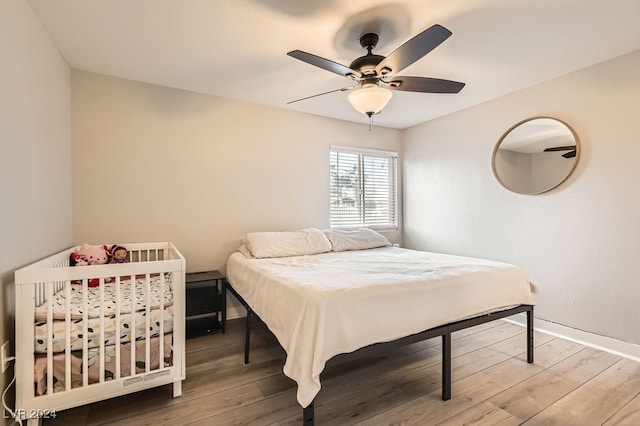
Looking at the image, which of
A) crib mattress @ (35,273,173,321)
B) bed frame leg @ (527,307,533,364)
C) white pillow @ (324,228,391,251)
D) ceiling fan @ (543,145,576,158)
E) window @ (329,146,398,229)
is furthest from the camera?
window @ (329,146,398,229)

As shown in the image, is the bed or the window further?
the window

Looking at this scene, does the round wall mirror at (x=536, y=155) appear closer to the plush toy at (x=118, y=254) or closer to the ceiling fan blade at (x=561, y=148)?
the ceiling fan blade at (x=561, y=148)

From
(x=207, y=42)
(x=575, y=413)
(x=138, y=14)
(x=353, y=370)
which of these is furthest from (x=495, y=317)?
(x=138, y=14)

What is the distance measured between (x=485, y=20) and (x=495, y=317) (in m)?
2.06

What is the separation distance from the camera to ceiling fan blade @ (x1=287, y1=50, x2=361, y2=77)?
5.94ft

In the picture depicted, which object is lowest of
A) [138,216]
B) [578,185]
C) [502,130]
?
[138,216]

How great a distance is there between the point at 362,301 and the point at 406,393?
850mm

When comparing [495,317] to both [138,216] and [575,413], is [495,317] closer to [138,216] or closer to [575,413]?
[575,413]

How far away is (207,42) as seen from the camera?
7.32 feet

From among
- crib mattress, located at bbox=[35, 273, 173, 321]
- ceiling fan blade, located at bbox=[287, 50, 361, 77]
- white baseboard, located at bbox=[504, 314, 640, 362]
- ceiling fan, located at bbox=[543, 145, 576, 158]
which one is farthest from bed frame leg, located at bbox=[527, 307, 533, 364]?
crib mattress, located at bbox=[35, 273, 173, 321]

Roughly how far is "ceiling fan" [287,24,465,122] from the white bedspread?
4.00 ft

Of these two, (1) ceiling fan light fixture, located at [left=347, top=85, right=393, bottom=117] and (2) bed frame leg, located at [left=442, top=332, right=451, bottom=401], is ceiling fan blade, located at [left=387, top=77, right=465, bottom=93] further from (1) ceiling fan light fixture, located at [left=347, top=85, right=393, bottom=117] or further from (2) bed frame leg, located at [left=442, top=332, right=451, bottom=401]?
(2) bed frame leg, located at [left=442, top=332, right=451, bottom=401]

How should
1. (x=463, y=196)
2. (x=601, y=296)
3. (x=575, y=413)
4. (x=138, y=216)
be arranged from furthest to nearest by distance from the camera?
(x=463, y=196), (x=138, y=216), (x=601, y=296), (x=575, y=413)

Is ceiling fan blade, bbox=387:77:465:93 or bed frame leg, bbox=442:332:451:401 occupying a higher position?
ceiling fan blade, bbox=387:77:465:93
